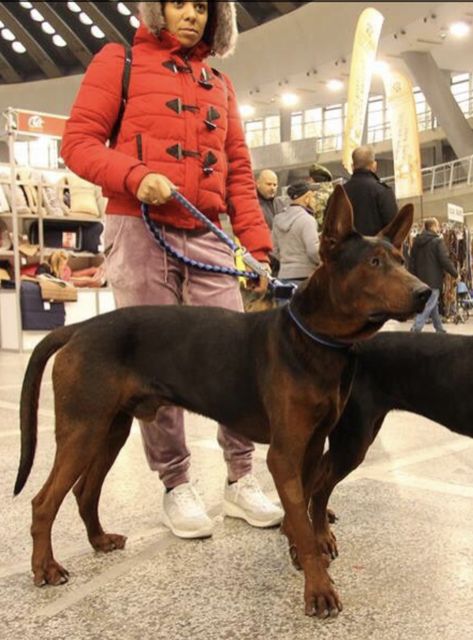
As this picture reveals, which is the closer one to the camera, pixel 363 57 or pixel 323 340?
pixel 323 340

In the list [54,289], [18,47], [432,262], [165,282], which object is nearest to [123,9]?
[18,47]

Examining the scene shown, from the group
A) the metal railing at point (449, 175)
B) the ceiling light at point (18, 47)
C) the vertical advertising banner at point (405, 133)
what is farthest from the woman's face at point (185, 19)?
the ceiling light at point (18, 47)

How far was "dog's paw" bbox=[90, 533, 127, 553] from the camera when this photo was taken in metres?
2.42

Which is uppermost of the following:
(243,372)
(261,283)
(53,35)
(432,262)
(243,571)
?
(53,35)

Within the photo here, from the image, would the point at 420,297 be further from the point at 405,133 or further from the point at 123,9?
the point at 123,9

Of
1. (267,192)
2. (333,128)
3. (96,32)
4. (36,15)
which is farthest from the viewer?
(333,128)

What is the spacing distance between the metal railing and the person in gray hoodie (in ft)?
56.8

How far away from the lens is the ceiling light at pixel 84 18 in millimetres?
26494

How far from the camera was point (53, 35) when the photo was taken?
93.6ft

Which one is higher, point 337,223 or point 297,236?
point 337,223

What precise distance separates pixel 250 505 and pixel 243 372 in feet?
2.54

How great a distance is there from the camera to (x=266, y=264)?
2.77 m

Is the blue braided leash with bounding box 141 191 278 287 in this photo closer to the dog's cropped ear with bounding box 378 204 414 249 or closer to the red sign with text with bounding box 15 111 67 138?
the dog's cropped ear with bounding box 378 204 414 249

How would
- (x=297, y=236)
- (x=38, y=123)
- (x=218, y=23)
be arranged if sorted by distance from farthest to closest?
(x=38, y=123), (x=297, y=236), (x=218, y=23)
